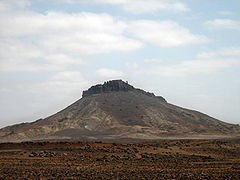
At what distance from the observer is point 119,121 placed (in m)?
124

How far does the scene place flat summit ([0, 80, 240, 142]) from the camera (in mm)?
99312

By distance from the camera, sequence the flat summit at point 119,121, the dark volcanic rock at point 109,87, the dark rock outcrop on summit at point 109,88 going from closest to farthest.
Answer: the flat summit at point 119,121 < the dark rock outcrop on summit at point 109,88 < the dark volcanic rock at point 109,87

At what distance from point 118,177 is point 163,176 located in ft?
7.26

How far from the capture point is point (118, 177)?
1516 cm

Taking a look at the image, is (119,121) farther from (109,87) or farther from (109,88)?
(109,87)

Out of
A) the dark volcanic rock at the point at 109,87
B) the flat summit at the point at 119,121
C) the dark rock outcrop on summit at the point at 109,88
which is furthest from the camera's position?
the dark volcanic rock at the point at 109,87

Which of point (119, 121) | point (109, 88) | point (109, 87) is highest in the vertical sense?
point (109, 87)

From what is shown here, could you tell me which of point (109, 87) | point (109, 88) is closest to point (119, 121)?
point (109, 88)

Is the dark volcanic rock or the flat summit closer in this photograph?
the flat summit

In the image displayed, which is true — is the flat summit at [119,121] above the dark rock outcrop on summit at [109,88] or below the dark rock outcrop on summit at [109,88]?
below

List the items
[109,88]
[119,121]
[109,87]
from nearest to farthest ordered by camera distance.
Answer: [119,121] → [109,88] → [109,87]

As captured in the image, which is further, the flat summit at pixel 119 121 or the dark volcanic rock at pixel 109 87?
the dark volcanic rock at pixel 109 87

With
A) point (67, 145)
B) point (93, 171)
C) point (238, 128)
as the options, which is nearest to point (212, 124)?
point (238, 128)

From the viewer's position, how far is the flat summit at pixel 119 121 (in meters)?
99.3
